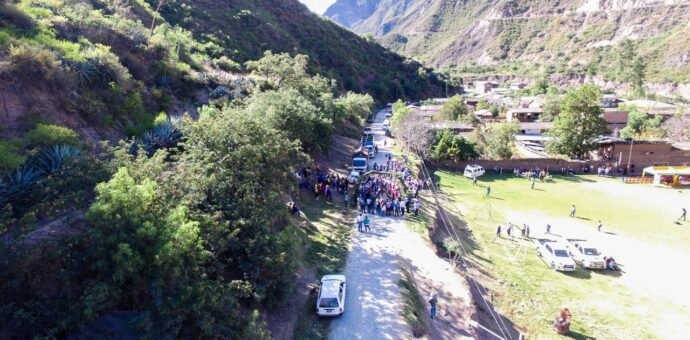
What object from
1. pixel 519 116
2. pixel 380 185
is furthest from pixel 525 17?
pixel 380 185

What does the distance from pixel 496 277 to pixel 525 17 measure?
577 ft

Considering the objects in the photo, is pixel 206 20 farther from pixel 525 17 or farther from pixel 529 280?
pixel 525 17

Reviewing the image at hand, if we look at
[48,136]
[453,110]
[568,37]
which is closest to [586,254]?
[48,136]

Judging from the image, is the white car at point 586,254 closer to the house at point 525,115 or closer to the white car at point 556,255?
the white car at point 556,255

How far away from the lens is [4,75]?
1505 cm

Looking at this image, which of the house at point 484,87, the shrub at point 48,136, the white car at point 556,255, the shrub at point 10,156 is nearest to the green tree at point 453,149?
the white car at point 556,255

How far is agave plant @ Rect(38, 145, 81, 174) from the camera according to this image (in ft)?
39.8

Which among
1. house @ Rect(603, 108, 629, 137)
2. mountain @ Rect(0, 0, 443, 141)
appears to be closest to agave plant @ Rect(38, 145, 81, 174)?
mountain @ Rect(0, 0, 443, 141)

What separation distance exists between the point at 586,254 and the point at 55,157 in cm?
2407

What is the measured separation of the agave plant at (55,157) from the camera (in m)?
12.1

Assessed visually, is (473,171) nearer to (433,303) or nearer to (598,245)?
(598,245)

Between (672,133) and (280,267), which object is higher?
(672,133)

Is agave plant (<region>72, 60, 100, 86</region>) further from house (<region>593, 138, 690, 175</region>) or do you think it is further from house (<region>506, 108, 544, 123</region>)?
house (<region>506, 108, 544, 123</region>)

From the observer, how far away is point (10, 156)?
12.1 meters
